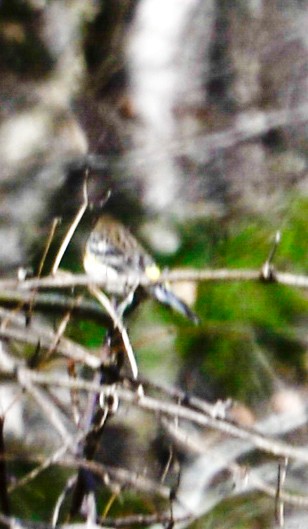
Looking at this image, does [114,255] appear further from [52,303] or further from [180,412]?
[180,412]

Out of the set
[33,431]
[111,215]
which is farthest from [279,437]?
[111,215]

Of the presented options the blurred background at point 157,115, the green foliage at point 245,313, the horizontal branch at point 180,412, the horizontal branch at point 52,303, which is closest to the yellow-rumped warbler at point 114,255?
the green foliage at point 245,313

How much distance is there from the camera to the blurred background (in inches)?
224

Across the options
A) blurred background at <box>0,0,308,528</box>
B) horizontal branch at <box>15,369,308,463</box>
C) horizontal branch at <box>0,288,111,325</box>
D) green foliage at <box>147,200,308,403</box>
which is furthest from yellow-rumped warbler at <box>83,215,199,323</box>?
horizontal branch at <box>15,369,308,463</box>

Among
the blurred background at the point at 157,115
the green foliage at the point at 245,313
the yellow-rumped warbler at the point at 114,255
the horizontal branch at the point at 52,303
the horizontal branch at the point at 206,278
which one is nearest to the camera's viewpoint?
the horizontal branch at the point at 206,278

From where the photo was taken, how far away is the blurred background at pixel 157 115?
5695mm

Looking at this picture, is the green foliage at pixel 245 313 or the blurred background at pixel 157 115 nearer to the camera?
the green foliage at pixel 245 313

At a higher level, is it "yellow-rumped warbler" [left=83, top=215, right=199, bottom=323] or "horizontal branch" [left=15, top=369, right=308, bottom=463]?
"horizontal branch" [left=15, top=369, right=308, bottom=463]

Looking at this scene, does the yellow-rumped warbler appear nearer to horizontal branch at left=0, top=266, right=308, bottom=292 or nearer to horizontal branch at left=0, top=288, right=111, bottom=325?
horizontal branch at left=0, top=288, right=111, bottom=325

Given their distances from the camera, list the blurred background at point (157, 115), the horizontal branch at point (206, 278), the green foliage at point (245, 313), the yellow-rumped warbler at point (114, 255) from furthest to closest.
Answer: the blurred background at point (157, 115)
the green foliage at point (245, 313)
the yellow-rumped warbler at point (114, 255)
the horizontal branch at point (206, 278)

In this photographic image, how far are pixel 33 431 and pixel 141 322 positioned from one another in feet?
2.28

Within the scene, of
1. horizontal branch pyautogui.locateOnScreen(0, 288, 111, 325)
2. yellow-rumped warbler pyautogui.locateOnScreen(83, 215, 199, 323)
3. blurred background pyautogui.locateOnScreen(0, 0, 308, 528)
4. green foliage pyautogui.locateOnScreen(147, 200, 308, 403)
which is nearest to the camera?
horizontal branch pyautogui.locateOnScreen(0, 288, 111, 325)

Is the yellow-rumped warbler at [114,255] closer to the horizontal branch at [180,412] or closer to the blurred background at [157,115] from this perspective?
the blurred background at [157,115]

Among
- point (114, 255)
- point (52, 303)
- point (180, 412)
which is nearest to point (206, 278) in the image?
point (180, 412)
